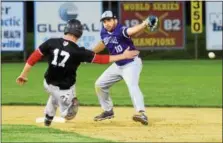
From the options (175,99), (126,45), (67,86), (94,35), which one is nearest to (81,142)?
(67,86)

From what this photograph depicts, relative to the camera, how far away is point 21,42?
2828 cm

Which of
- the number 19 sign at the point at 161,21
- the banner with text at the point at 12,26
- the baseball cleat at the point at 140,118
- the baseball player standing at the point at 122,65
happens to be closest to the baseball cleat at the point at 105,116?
the baseball player standing at the point at 122,65

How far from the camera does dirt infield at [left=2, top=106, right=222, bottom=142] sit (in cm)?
870

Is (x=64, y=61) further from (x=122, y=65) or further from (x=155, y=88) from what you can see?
(x=155, y=88)

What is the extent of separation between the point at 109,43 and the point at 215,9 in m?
19.7

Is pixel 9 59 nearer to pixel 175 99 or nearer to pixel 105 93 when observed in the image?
pixel 175 99

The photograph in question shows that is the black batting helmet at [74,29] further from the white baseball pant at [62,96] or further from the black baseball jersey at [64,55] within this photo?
the white baseball pant at [62,96]

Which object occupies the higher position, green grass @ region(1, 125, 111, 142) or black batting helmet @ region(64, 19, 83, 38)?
black batting helmet @ region(64, 19, 83, 38)

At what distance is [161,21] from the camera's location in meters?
29.2

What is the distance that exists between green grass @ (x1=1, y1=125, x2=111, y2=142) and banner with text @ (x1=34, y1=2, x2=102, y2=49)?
63.1 feet

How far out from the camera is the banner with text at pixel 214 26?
28989 millimetres

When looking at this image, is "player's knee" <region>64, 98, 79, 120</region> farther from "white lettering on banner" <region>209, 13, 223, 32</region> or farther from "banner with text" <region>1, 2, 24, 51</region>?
"white lettering on banner" <region>209, 13, 223, 32</region>

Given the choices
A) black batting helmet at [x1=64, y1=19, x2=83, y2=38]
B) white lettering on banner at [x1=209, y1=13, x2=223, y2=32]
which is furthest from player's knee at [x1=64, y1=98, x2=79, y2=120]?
white lettering on banner at [x1=209, y1=13, x2=223, y2=32]

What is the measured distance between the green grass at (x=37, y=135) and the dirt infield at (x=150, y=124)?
49 centimetres
